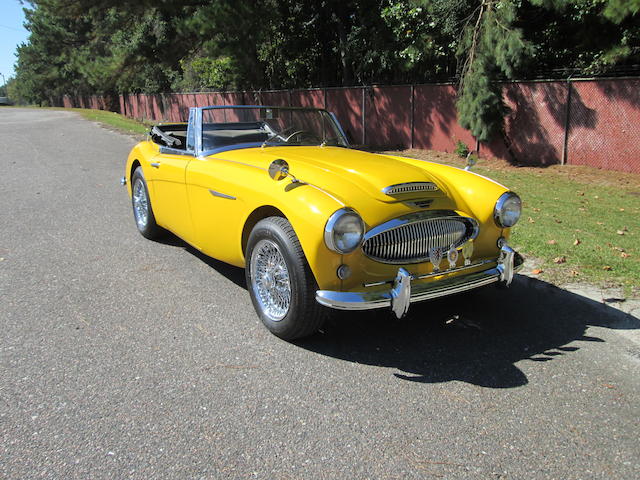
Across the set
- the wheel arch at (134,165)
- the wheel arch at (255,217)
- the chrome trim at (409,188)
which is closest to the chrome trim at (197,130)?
the wheel arch at (255,217)

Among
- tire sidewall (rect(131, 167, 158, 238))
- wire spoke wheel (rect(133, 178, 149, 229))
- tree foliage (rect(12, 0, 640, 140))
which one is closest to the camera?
tire sidewall (rect(131, 167, 158, 238))

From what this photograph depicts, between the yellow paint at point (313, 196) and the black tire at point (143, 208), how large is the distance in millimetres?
713

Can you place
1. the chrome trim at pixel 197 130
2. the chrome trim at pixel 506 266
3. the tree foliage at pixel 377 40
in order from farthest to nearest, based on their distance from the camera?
the tree foliage at pixel 377 40 < the chrome trim at pixel 197 130 < the chrome trim at pixel 506 266

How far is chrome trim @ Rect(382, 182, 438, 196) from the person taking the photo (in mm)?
3617

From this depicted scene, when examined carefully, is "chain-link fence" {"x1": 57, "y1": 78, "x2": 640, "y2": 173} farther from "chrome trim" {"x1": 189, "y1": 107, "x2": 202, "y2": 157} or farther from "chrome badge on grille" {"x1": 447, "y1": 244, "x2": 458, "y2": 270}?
"chrome trim" {"x1": 189, "y1": 107, "x2": 202, "y2": 157}

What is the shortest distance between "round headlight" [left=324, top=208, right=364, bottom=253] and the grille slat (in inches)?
5.2

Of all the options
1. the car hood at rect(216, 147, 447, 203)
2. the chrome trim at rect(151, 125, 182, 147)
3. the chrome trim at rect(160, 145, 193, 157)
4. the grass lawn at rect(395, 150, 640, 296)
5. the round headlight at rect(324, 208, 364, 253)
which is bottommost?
the grass lawn at rect(395, 150, 640, 296)

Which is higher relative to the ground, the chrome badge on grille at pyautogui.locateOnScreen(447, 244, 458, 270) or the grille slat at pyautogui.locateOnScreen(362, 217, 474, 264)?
the grille slat at pyautogui.locateOnScreen(362, 217, 474, 264)

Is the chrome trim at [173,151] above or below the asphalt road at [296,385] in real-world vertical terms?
above

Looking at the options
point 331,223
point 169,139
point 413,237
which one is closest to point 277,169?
point 331,223

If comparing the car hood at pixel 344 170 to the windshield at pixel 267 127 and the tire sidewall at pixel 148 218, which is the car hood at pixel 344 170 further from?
the tire sidewall at pixel 148 218

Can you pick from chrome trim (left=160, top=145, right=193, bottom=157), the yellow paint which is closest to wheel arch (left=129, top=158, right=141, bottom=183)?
chrome trim (left=160, top=145, right=193, bottom=157)

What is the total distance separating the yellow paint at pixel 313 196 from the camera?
3.33m

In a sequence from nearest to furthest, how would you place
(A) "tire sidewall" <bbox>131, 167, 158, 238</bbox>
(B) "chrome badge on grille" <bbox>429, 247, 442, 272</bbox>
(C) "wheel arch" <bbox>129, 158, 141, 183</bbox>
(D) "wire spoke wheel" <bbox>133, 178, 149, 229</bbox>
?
(B) "chrome badge on grille" <bbox>429, 247, 442, 272</bbox> → (A) "tire sidewall" <bbox>131, 167, 158, 238</bbox> → (D) "wire spoke wheel" <bbox>133, 178, 149, 229</bbox> → (C) "wheel arch" <bbox>129, 158, 141, 183</bbox>
